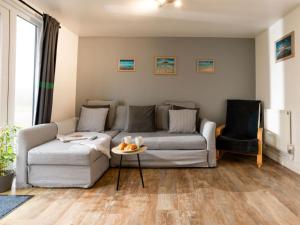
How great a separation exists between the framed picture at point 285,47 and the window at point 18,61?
3.74 metres

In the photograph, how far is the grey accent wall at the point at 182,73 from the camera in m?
4.34

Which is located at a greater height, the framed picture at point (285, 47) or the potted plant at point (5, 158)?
the framed picture at point (285, 47)

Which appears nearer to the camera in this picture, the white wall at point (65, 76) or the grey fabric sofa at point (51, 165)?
the grey fabric sofa at point (51, 165)

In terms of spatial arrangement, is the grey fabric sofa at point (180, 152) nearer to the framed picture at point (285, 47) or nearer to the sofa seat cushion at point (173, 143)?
the sofa seat cushion at point (173, 143)

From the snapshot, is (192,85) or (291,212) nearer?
(291,212)

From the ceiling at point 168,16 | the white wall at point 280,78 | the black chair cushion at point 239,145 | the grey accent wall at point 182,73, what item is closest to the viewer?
the ceiling at point 168,16

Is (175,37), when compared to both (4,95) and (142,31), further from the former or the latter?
(4,95)

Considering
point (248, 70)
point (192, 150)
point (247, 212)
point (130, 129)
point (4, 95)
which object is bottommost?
point (247, 212)

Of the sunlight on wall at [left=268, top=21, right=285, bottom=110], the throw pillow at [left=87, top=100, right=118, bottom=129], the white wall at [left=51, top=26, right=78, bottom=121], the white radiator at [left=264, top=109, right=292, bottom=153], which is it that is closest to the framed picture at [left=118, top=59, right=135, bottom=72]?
the throw pillow at [left=87, top=100, right=118, bottom=129]

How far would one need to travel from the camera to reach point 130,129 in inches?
148

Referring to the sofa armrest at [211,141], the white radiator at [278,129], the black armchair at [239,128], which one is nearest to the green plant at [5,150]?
the sofa armrest at [211,141]

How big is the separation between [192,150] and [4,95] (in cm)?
262

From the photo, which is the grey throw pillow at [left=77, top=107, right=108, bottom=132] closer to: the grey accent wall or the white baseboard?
the grey accent wall

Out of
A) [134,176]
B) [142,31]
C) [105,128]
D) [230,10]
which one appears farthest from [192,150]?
[142,31]
